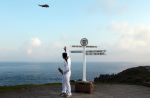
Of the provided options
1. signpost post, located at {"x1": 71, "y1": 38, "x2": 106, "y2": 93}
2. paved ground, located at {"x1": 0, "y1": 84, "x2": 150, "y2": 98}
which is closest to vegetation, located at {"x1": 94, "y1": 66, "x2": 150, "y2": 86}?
paved ground, located at {"x1": 0, "y1": 84, "x2": 150, "y2": 98}

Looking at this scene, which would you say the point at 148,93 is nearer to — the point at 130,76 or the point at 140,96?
the point at 140,96

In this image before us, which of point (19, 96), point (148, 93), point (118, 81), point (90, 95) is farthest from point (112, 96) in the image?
point (118, 81)

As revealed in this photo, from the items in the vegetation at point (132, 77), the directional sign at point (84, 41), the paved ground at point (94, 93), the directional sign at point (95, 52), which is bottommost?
the paved ground at point (94, 93)

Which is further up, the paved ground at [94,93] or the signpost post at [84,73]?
the signpost post at [84,73]

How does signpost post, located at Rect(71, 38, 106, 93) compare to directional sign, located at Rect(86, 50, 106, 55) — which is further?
directional sign, located at Rect(86, 50, 106, 55)

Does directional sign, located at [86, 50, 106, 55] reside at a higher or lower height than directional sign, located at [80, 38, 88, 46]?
lower

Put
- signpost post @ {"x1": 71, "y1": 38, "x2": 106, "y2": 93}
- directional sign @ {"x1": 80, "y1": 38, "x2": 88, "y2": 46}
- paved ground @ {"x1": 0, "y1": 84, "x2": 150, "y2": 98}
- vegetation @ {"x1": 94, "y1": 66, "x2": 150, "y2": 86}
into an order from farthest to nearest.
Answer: vegetation @ {"x1": 94, "y1": 66, "x2": 150, "y2": 86}, directional sign @ {"x1": 80, "y1": 38, "x2": 88, "y2": 46}, signpost post @ {"x1": 71, "y1": 38, "x2": 106, "y2": 93}, paved ground @ {"x1": 0, "y1": 84, "x2": 150, "y2": 98}

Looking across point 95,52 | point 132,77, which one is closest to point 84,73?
point 95,52

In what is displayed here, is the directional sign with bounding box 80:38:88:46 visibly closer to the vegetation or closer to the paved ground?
the paved ground

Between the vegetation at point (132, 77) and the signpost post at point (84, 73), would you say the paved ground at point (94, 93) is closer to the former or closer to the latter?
the signpost post at point (84, 73)

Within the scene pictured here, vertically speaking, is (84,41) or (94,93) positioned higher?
(84,41)

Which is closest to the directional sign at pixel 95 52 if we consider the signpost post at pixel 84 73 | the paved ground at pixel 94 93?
the signpost post at pixel 84 73

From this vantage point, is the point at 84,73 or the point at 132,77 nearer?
the point at 84,73

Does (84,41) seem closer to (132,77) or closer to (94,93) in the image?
(94,93)
